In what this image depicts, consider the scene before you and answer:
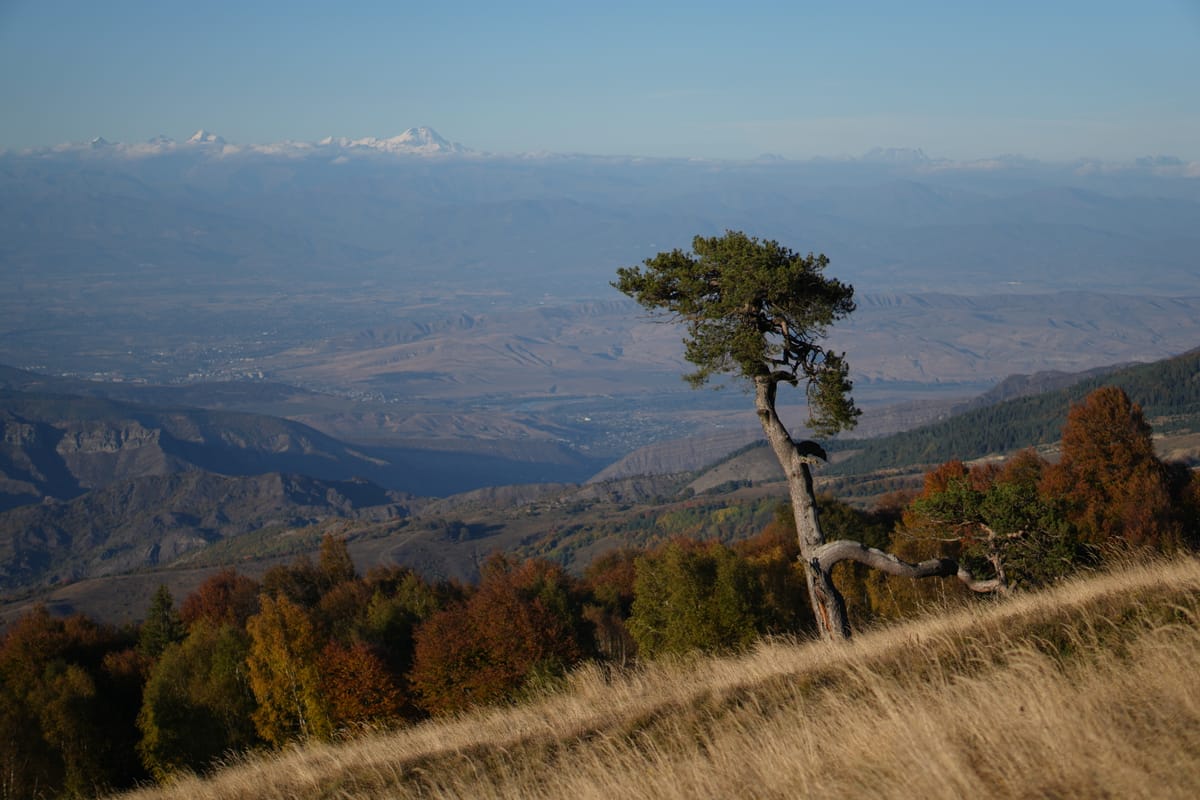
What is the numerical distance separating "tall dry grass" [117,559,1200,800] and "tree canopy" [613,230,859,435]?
384cm

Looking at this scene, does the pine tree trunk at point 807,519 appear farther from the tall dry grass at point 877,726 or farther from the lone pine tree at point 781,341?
the tall dry grass at point 877,726

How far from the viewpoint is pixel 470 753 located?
9.86 meters

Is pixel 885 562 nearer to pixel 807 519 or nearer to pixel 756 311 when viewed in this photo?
pixel 807 519

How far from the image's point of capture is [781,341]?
Result: 590 inches

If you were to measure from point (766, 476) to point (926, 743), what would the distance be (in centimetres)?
15702

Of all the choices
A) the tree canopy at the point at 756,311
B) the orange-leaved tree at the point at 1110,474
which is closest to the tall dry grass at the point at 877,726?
the tree canopy at the point at 756,311

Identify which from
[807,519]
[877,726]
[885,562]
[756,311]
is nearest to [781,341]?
[756,311]

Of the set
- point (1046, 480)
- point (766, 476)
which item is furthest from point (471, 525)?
point (1046, 480)

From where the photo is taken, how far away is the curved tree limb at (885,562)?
44.5 ft

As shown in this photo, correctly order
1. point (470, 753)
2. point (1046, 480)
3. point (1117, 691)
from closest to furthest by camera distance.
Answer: point (1117, 691), point (470, 753), point (1046, 480)

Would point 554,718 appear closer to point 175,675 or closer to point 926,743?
point 926,743

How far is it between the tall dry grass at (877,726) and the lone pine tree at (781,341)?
195cm

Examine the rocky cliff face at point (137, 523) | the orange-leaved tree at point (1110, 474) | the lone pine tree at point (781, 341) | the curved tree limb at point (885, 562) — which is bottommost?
the rocky cliff face at point (137, 523)

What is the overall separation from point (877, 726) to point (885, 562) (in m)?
6.66
